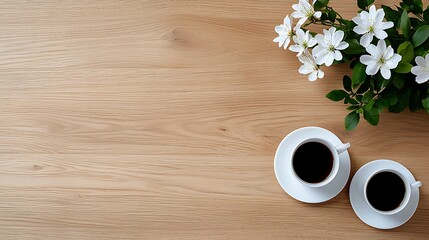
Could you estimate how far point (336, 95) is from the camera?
822 mm

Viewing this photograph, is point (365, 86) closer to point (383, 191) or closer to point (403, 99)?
point (403, 99)

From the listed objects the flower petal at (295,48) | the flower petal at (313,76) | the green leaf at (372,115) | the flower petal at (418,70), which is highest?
the flower petal at (295,48)

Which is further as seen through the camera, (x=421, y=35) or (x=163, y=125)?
(x=163, y=125)

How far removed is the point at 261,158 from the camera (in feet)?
2.89

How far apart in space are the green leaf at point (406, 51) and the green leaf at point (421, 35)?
0.05 feet

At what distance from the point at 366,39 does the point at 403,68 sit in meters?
0.08

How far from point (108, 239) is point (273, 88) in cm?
42

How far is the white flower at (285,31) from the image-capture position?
837 millimetres

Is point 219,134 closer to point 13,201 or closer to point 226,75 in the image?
point 226,75

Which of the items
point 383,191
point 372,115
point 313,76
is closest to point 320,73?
point 313,76

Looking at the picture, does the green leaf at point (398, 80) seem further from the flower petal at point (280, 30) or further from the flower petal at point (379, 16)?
the flower petal at point (280, 30)

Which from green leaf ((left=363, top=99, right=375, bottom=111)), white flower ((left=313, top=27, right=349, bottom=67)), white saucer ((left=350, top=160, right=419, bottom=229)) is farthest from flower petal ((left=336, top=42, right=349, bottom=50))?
white saucer ((left=350, top=160, right=419, bottom=229))

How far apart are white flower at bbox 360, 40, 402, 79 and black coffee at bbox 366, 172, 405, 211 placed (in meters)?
0.18

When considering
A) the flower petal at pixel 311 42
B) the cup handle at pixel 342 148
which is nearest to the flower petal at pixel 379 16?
the flower petal at pixel 311 42
